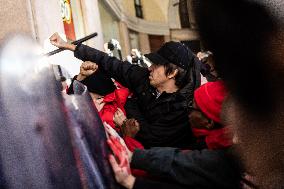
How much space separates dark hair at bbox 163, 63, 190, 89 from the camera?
256cm

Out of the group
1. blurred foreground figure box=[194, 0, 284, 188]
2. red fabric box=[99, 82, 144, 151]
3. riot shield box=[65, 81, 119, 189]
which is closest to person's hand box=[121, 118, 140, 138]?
red fabric box=[99, 82, 144, 151]

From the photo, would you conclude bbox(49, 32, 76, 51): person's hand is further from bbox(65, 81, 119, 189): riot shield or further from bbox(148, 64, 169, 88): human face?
bbox(65, 81, 119, 189): riot shield

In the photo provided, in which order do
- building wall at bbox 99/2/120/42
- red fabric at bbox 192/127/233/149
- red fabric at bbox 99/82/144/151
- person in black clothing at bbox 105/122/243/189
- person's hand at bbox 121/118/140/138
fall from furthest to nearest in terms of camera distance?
1. building wall at bbox 99/2/120/42
2. red fabric at bbox 99/82/144/151
3. person's hand at bbox 121/118/140/138
4. red fabric at bbox 192/127/233/149
5. person in black clothing at bbox 105/122/243/189

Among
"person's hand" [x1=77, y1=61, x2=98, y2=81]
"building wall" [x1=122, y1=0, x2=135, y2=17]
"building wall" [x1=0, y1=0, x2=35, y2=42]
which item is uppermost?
"building wall" [x1=0, y1=0, x2=35, y2=42]

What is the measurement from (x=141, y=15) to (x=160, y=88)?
1868 centimetres

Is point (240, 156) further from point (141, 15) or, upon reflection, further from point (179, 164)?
point (141, 15)

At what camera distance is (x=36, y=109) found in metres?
1.31

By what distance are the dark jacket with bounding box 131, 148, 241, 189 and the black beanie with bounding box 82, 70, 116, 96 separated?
1.17 meters

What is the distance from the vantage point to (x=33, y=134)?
1.28 metres

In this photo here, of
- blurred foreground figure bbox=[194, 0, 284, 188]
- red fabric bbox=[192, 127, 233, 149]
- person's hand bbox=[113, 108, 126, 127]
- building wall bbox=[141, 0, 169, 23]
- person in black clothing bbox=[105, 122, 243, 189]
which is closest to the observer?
blurred foreground figure bbox=[194, 0, 284, 188]

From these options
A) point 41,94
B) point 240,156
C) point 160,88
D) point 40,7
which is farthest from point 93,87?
point 240,156

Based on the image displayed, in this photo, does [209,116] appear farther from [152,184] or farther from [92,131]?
[92,131]

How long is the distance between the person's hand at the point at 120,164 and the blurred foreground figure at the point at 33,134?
0.54 feet

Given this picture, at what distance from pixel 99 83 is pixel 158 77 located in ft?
1.40
